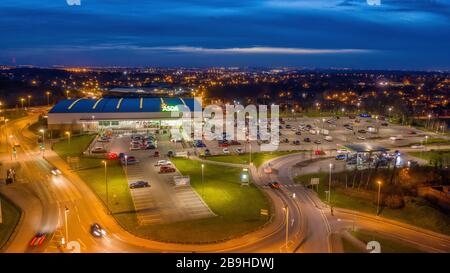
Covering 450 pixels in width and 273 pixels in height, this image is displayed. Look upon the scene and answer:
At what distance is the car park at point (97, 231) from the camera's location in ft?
45.7

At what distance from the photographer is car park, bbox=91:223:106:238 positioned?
13930 millimetres

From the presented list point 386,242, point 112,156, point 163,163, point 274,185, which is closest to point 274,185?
point 274,185

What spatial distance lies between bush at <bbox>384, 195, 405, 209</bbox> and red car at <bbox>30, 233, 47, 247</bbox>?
47.2ft

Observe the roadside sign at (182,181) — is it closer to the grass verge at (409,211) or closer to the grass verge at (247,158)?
the grass verge at (247,158)

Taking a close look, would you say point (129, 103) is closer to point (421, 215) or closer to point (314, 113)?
point (314, 113)

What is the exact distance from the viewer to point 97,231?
14070 mm

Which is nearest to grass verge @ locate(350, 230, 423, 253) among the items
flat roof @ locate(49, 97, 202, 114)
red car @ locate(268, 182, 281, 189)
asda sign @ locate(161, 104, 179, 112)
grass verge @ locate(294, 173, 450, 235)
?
grass verge @ locate(294, 173, 450, 235)

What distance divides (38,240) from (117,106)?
90.5 ft

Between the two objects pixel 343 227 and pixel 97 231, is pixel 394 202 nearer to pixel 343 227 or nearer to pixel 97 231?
pixel 343 227

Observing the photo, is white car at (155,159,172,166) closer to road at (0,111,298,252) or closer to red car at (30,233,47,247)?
road at (0,111,298,252)

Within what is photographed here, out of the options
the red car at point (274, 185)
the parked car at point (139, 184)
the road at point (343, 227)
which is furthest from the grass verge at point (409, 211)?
the parked car at point (139, 184)

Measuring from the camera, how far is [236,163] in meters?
25.6
